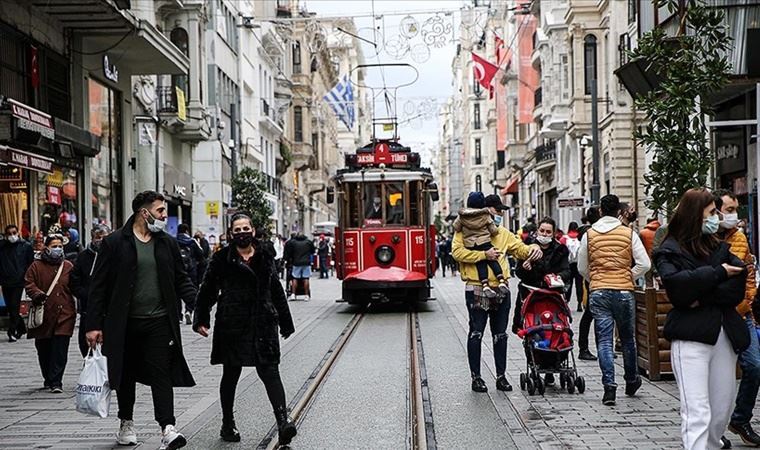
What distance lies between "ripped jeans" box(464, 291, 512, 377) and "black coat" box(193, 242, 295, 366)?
2.82 meters

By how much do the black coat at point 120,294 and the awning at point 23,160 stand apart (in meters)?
11.4

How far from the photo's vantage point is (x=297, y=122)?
3019 inches

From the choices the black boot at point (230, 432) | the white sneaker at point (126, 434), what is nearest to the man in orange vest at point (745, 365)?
the black boot at point (230, 432)

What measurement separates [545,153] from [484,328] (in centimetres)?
4450

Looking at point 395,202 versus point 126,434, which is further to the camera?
point 395,202

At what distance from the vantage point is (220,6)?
4703 cm

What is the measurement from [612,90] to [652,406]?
2872 centimetres

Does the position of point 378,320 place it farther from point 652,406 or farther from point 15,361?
point 652,406

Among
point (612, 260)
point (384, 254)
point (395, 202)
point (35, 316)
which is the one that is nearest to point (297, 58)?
point (395, 202)

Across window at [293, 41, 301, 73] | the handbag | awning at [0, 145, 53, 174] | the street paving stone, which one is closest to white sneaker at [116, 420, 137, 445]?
the street paving stone

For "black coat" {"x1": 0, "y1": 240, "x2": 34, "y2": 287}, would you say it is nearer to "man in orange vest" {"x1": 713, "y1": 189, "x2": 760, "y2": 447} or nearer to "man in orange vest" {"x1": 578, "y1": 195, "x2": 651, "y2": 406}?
"man in orange vest" {"x1": 578, "y1": 195, "x2": 651, "y2": 406}

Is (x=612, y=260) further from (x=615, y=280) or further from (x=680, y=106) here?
(x=680, y=106)

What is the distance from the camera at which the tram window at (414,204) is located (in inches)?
943

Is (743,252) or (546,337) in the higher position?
(743,252)
